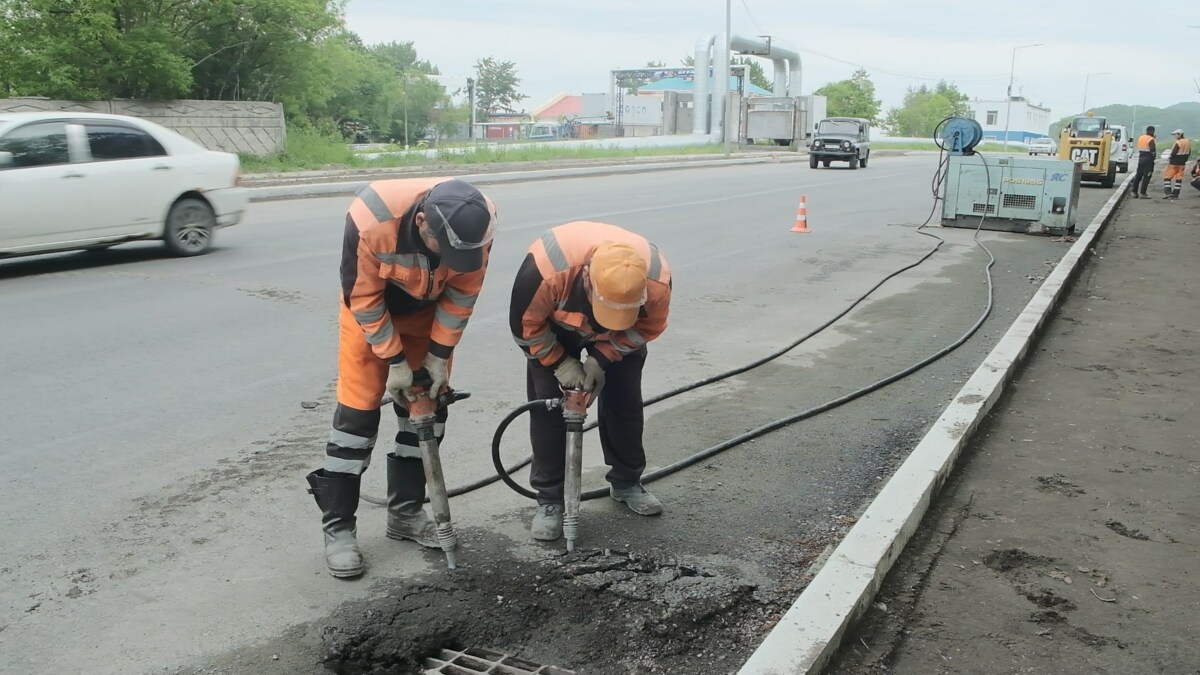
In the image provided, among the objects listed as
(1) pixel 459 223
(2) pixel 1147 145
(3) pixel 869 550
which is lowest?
(3) pixel 869 550

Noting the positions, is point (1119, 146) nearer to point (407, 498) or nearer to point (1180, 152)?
point (1180, 152)

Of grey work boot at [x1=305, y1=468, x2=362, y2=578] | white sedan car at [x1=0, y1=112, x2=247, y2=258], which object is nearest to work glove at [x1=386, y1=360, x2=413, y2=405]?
grey work boot at [x1=305, y1=468, x2=362, y2=578]

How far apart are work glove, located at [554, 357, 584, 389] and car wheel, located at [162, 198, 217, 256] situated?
27.5ft

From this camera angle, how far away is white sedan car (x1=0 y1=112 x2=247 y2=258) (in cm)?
941

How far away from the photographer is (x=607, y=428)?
13.9ft

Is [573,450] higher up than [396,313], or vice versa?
[396,313]

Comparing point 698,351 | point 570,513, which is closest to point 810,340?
point 698,351

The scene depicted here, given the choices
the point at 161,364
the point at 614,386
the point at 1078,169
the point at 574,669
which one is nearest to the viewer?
the point at 574,669

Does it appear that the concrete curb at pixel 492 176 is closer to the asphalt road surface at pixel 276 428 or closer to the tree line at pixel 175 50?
the asphalt road surface at pixel 276 428

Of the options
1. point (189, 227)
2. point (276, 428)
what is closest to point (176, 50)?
point (189, 227)

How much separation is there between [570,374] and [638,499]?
84 centimetres

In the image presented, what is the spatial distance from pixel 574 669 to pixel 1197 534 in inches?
113

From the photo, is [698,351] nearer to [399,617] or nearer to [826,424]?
[826,424]

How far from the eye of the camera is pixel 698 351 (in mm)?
7340
